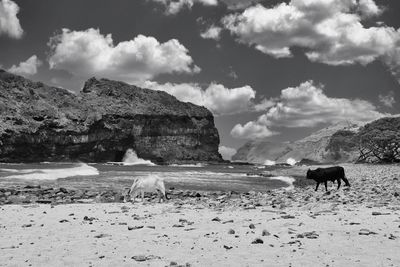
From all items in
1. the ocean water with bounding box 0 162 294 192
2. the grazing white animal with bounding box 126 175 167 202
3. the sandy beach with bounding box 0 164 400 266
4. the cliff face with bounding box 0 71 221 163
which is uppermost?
the cliff face with bounding box 0 71 221 163

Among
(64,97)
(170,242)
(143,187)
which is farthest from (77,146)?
(170,242)

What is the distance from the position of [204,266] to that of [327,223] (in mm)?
4814

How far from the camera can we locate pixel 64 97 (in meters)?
178

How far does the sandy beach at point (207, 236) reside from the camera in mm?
8086

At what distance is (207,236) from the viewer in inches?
396

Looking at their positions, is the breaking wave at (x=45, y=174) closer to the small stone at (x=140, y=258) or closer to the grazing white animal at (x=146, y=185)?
the grazing white animal at (x=146, y=185)

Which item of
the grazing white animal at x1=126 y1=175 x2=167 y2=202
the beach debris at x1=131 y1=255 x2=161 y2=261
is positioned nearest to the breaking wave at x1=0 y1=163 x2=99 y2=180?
the grazing white animal at x1=126 y1=175 x2=167 y2=202

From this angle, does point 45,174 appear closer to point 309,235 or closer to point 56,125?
point 309,235

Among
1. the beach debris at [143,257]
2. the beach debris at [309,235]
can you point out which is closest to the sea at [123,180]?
the beach debris at [309,235]

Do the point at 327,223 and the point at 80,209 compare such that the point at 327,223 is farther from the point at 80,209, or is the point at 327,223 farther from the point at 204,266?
the point at 80,209

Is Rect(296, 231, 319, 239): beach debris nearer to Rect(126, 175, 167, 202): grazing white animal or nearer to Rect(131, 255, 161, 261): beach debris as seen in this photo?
Rect(131, 255, 161, 261): beach debris

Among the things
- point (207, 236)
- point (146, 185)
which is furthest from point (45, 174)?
point (207, 236)

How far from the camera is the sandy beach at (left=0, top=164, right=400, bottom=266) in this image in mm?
8086

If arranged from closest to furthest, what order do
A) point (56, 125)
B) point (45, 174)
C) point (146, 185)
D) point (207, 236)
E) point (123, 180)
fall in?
point (207, 236), point (146, 185), point (123, 180), point (45, 174), point (56, 125)
